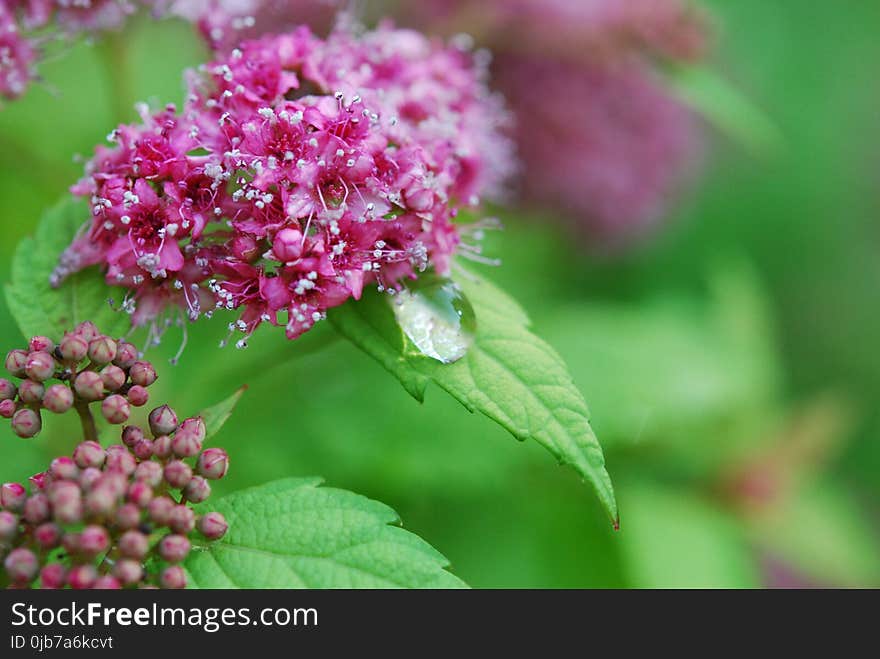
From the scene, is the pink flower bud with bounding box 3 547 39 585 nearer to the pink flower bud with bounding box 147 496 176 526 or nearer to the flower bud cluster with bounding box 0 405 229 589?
the flower bud cluster with bounding box 0 405 229 589

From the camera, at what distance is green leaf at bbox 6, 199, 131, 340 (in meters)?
2.12

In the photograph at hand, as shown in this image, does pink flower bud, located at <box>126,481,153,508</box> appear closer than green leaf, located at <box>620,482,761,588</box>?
Yes

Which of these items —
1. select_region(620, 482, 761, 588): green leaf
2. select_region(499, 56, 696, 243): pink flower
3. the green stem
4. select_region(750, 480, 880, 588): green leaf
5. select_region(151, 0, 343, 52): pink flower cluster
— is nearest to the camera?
select_region(151, 0, 343, 52): pink flower cluster

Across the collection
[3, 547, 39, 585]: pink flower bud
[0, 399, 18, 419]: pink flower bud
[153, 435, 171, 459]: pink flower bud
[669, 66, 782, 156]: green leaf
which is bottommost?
[3, 547, 39, 585]: pink flower bud

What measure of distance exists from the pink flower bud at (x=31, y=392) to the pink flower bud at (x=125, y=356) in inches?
6.1

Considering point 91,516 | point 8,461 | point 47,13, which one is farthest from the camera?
point 8,461

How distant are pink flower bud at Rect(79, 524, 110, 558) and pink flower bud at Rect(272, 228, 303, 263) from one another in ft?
2.06

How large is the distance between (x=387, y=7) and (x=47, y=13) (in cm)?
160

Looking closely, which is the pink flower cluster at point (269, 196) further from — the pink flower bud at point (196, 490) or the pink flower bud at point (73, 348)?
the pink flower bud at point (196, 490)

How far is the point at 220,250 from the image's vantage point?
2029 mm

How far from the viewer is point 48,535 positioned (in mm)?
1619

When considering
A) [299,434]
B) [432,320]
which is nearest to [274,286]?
[432,320]

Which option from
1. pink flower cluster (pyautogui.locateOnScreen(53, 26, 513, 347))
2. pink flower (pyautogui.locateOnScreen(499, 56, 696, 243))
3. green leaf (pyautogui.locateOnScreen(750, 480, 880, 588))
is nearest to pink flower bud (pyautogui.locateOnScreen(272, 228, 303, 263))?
pink flower cluster (pyautogui.locateOnScreen(53, 26, 513, 347))
